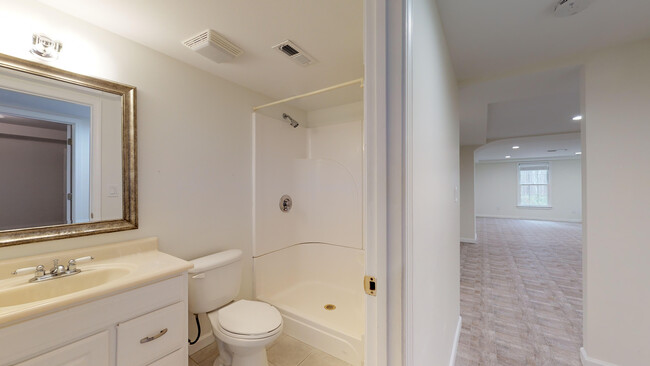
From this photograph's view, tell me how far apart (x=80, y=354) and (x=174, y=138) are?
1.31m

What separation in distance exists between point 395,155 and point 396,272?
0.34 metres

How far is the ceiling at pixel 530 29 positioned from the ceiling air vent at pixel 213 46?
1.28 meters

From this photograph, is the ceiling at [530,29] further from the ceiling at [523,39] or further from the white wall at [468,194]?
the white wall at [468,194]

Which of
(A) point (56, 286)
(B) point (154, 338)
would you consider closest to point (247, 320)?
(B) point (154, 338)

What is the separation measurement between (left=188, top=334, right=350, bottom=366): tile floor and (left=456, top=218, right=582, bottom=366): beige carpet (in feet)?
3.27

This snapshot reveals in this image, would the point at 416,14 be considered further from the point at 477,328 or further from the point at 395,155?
the point at 477,328

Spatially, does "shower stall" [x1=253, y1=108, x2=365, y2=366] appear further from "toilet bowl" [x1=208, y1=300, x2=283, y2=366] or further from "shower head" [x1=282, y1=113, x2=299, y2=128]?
"toilet bowl" [x1=208, y1=300, x2=283, y2=366]

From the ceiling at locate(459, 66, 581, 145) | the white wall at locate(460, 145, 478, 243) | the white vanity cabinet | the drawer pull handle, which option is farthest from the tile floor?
the white wall at locate(460, 145, 478, 243)

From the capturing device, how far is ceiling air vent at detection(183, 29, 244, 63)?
1473 millimetres

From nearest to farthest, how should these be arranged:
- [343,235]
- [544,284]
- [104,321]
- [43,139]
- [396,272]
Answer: [396,272], [104,321], [43,139], [343,235], [544,284]

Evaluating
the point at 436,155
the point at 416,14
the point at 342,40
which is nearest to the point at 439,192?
the point at 436,155

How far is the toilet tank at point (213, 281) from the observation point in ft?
5.40

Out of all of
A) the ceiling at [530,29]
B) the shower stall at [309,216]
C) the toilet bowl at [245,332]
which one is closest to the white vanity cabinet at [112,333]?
the toilet bowl at [245,332]

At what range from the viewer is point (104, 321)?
106 cm
